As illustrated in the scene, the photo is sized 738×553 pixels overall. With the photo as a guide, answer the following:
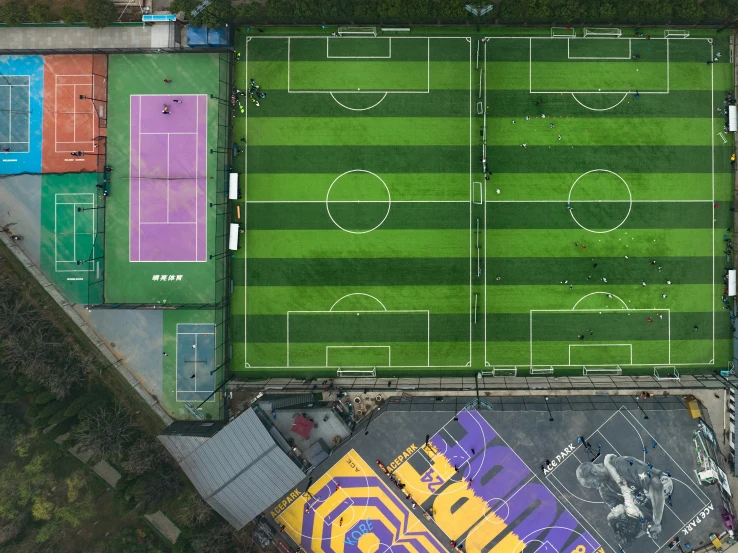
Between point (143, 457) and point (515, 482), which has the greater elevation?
point (143, 457)

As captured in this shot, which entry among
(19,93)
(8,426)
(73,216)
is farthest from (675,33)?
(8,426)

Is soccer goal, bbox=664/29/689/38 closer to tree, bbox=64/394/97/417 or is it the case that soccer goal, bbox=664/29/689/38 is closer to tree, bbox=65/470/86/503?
tree, bbox=64/394/97/417

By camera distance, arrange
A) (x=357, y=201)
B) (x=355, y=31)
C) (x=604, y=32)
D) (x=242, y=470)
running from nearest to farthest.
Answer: (x=242, y=470) → (x=604, y=32) → (x=355, y=31) → (x=357, y=201)

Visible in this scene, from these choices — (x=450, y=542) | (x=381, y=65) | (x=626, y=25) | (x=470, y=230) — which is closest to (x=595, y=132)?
(x=626, y=25)

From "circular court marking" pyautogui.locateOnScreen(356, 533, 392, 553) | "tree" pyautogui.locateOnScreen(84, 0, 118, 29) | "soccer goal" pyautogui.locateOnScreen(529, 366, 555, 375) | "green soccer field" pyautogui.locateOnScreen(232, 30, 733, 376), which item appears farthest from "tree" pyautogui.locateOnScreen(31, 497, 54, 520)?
"soccer goal" pyautogui.locateOnScreen(529, 366, 555, 375)

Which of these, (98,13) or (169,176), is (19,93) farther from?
(169,176)

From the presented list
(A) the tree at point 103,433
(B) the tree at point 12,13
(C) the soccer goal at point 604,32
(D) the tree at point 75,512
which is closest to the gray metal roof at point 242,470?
(A) the tree at point 103,433

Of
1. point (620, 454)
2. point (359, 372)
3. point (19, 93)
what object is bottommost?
point (620, 454)

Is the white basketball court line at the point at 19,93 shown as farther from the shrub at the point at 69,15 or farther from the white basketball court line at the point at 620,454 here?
the white basketball court line at the point at 620,454
